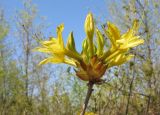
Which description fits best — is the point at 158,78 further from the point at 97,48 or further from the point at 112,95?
the point at 97,48

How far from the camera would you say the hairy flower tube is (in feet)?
3.74

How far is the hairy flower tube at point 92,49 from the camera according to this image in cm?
114

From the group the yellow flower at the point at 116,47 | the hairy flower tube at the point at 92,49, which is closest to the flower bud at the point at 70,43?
the hairy flower tube at the point at 92,49

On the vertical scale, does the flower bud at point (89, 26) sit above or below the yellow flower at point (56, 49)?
above

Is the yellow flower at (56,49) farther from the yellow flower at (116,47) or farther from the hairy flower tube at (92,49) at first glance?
the yellow flower at (116,47)

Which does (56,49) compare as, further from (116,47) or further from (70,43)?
(116,47)

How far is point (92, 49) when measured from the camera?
1.19 metres

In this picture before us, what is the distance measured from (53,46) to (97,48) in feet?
0.47

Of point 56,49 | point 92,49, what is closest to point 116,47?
point 92,49

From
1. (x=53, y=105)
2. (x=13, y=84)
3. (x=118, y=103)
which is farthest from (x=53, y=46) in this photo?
(x=13, y=84)

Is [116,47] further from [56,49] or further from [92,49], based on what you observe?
[56,49]

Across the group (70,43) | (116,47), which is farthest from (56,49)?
(116,47)

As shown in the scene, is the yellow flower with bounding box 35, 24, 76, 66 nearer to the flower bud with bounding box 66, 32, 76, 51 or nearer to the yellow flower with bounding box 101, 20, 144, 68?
the flower bud with bounding box 66, 32, 76, 51

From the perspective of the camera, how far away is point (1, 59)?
744 inches
